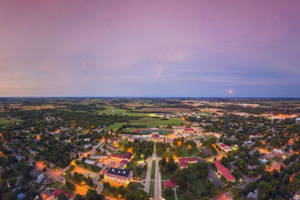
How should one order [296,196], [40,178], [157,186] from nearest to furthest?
[296,196], [157,186], [40,178]

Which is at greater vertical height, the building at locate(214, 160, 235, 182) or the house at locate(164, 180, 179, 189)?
the building at locate(214, 160, 235, 182)

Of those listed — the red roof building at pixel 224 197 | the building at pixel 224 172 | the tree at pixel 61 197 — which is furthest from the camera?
the building at pixel 224 172

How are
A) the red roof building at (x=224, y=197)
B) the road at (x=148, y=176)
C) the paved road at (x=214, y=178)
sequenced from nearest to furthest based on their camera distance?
the red roof building at (x=224, y=197), the road at (x=148, y=176), the paved road at (x=214, y=178)

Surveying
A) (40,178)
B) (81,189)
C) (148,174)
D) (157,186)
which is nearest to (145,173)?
(148,174)

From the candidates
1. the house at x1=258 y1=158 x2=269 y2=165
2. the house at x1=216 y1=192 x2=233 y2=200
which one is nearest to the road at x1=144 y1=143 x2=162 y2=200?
the house at x1=216 y1=192 x2=233 y2=200

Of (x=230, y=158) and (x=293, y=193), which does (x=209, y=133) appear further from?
(x=293, y=193)

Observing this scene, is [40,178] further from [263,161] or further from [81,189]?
[263,161]

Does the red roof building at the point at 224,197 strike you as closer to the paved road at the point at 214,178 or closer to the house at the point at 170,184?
the paved road at the point at 214,178

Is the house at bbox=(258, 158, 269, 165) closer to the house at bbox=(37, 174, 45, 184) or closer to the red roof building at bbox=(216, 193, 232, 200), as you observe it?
the red roof building at bbox=(216, 193, 232, 200)

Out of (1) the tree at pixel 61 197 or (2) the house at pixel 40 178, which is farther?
(2) the house at pixel 40 178

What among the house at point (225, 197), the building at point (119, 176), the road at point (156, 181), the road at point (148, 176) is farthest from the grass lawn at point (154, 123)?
the house at point (225, 197)
